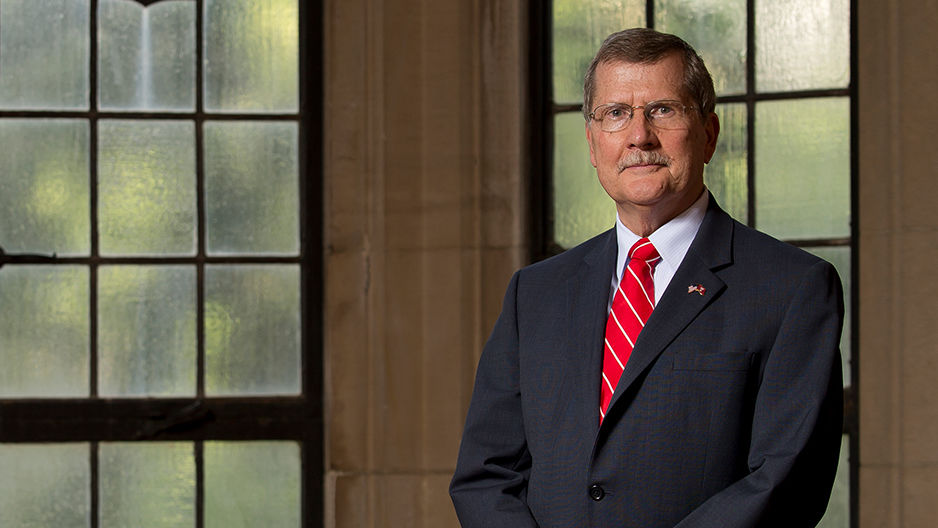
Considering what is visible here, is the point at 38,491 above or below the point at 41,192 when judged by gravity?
below

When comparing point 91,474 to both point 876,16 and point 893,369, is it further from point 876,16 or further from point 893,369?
point 876,16

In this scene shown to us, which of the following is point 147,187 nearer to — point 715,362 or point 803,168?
point 803,168

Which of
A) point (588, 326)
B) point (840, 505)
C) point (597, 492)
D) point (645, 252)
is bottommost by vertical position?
point (840, 505)

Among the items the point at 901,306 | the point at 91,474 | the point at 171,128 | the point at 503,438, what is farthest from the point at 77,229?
the point at 901,306

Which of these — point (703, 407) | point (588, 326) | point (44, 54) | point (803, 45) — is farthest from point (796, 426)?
point (44, 54)

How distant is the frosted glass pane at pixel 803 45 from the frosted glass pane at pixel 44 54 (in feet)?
6.59

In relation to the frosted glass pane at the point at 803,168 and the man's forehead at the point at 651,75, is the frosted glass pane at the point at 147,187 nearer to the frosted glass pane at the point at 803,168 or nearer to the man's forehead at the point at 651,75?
the frosted glass pane at the point at 803,168

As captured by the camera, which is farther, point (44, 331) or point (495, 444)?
point (44, 331)

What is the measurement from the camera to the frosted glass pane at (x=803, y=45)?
125 inches

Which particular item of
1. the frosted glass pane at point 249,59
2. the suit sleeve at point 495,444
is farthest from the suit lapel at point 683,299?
the frosted glass pane at point 249,59

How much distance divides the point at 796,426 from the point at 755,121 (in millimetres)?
1972

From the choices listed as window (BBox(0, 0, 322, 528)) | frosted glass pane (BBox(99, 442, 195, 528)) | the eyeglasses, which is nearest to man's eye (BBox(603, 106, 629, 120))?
the eyeglasses

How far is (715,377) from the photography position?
1.44 meters

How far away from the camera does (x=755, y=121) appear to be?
10.5 feet
